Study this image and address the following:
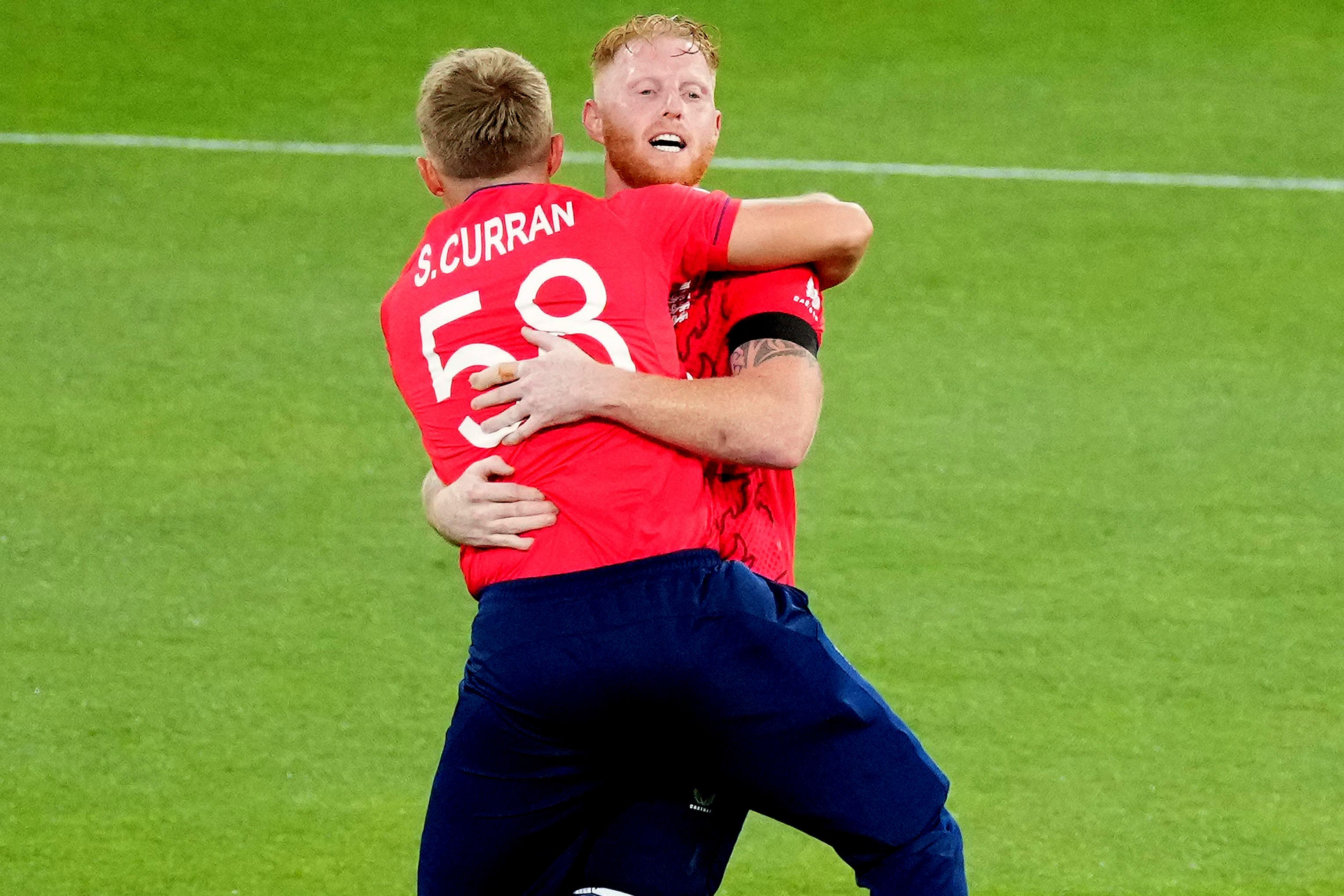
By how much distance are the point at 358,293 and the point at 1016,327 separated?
2550 millimetres

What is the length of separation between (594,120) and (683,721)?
120 cm

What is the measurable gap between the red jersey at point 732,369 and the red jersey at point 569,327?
0.14 meters

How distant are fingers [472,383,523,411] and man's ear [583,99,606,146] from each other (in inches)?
26.9

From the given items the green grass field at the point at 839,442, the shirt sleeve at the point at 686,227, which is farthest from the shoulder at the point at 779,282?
the green grass field at the point at 839,442

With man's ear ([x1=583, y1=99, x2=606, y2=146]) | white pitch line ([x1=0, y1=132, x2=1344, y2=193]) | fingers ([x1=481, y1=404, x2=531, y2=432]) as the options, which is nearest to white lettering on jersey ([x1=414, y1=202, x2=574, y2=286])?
fingers ([x1=481, y1=404, x2=531, y2=432])

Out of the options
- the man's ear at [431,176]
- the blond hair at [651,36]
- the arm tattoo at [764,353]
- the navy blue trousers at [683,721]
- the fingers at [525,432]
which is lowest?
the navy blue trousers at [683,721]

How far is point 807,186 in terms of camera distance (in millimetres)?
8398

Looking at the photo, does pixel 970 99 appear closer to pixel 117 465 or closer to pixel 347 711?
pixel 117 465

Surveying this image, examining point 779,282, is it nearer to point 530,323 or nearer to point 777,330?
point 777,330

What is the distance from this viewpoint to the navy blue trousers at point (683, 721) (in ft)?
9.34

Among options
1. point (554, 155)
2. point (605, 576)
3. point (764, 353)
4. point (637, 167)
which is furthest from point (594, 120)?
point (605, 576)

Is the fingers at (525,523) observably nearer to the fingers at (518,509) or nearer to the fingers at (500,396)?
the fingers at (518,509)

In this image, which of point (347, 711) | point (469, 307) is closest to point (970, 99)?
point (347, 711)

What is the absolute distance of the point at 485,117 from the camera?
10.1 ft
